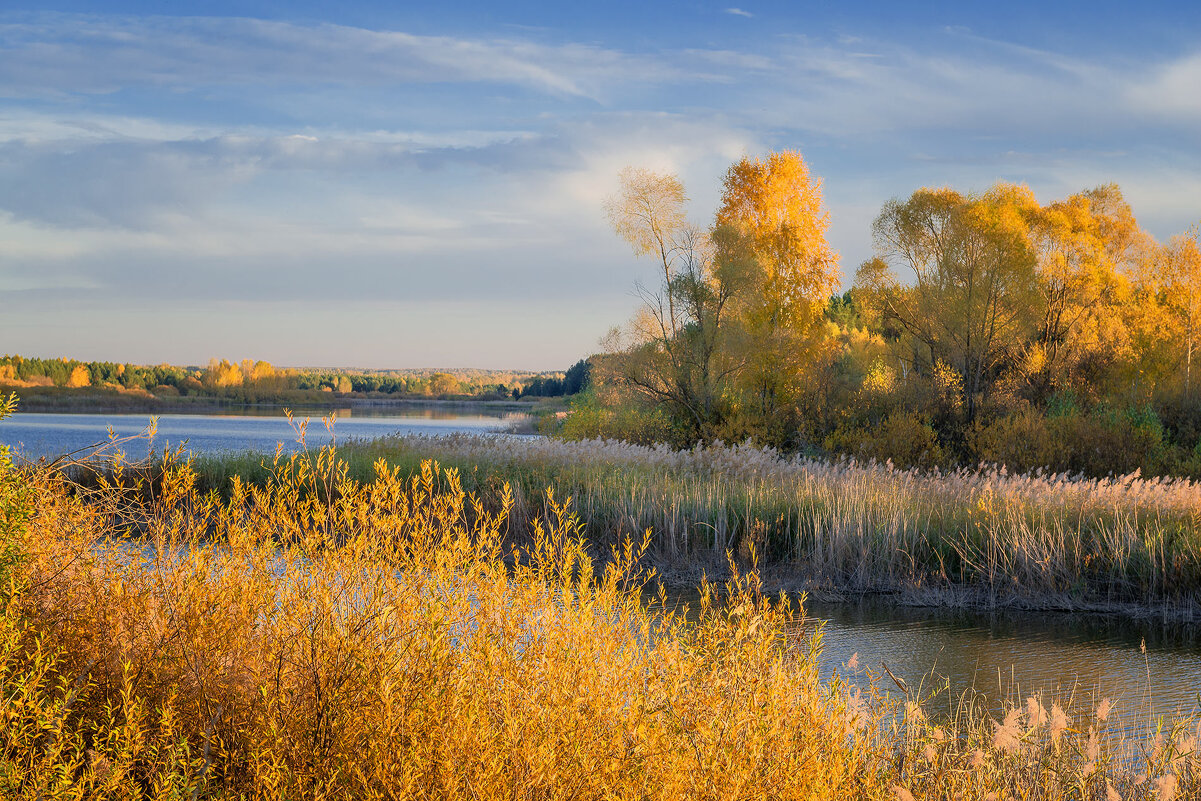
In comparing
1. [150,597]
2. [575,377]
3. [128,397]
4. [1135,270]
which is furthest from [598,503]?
[575,377]

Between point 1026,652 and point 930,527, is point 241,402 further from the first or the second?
point 1026,652

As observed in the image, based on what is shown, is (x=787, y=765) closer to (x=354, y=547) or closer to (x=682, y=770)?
(x=682, y=770)

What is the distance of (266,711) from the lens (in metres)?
3.34

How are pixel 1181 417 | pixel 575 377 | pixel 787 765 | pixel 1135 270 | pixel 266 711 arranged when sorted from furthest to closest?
pixel 575 377 → pixel 1135 270 → pixel 1181 417 → pixel 266 711 → pixel 787 765

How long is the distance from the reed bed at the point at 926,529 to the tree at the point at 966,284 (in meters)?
12.1

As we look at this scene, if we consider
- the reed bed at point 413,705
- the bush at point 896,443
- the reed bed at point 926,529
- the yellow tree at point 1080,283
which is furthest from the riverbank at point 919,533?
the yellow tree at point 1080,283

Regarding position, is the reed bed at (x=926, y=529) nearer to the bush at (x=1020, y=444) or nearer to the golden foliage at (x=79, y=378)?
the bush at (x=1020, y=444)

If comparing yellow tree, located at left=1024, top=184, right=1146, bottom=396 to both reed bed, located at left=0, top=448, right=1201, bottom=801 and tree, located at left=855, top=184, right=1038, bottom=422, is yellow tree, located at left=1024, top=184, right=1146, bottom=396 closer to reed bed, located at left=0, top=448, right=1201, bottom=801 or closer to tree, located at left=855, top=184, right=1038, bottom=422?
tree, located at left=855, top=184, right=1038, bottom=422

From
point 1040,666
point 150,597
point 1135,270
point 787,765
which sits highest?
point 1135,270

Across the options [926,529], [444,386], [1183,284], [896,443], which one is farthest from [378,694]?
[444,386]

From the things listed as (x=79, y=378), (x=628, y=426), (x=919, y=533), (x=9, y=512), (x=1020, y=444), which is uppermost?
(x=79, y=378)

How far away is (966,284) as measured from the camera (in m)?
24.8

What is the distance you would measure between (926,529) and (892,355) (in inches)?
720

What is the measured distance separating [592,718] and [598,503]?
9822 millimetres
